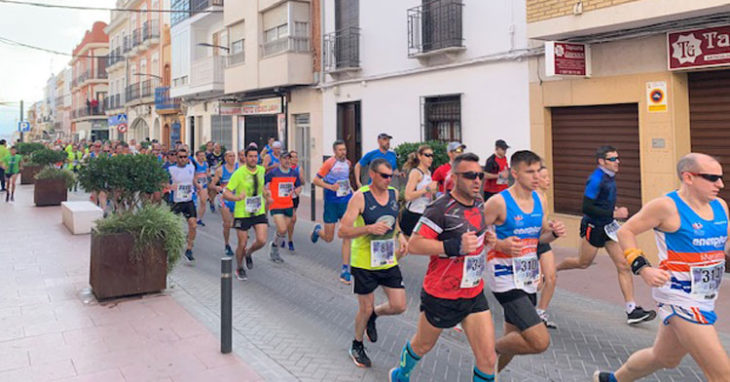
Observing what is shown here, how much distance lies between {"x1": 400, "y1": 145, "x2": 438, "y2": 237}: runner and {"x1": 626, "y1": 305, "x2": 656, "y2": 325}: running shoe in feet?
9.18

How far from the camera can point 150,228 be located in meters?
6.91

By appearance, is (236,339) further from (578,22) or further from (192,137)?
(192,137)

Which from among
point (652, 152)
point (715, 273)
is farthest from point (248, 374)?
point (652, 152)

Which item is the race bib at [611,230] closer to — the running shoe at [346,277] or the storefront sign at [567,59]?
the running shoe at [346,277]

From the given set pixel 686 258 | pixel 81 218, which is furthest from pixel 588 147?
pixel 81 218

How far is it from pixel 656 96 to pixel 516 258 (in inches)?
265

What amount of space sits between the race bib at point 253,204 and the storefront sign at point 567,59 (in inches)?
216

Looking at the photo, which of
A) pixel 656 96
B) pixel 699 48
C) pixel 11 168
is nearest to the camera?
pixel 699 48

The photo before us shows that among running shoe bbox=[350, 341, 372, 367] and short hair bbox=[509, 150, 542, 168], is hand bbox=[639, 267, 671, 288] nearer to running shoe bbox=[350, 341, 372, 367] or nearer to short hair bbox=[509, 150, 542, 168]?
short hair bbox=[509, 150, 542, 168]

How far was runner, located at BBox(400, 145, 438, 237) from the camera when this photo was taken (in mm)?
7652

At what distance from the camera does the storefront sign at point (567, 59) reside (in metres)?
10.0

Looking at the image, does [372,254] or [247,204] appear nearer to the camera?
[372,254]

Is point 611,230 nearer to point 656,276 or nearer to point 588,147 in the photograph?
point 656,276

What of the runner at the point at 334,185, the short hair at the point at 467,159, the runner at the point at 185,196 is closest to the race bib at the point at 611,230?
the short hair at the point at 467,159
